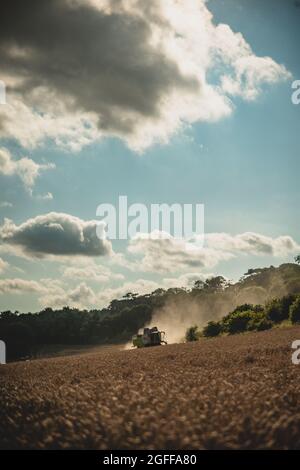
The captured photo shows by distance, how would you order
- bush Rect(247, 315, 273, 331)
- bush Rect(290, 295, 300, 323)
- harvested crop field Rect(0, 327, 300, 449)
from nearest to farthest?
harvested crop field Rect(0, 327, 300, 449) < bush Rect(290, 295, 300, 323) < bush Rect(247, 315, 273, 331)

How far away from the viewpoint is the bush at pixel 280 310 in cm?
4056

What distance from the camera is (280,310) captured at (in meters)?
40.6

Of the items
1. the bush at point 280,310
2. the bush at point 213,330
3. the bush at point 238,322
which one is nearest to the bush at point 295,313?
the bush at point 280,310

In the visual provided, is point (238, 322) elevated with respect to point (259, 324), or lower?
lower

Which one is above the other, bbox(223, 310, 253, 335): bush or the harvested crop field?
the harvested crop field

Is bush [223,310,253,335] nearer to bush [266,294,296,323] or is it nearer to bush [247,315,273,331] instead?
bush [247,315,273,331]

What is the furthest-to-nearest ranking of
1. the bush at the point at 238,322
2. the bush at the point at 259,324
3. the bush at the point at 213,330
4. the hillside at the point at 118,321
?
the hillside at the point at 118,321
the bush at the point at 213,330
the bush at the point at 238,322
the bush at the point at 259,324

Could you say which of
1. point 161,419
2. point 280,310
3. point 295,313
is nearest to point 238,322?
point 280,310

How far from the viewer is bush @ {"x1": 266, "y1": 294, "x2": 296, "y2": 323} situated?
40562 mm

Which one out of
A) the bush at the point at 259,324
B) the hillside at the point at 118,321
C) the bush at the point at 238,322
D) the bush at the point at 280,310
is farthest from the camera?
the hillside at the point at 118,321

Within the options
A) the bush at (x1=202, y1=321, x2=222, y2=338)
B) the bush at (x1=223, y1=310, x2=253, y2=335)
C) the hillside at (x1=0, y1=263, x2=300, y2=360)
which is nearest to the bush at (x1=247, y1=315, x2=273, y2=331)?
the bush at (x1=223, y1=310, x2=253, y2=335)

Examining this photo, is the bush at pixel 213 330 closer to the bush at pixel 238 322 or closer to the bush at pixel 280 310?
the bush at pixel 238 322

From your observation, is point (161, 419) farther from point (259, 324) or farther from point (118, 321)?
point (118, 321)
